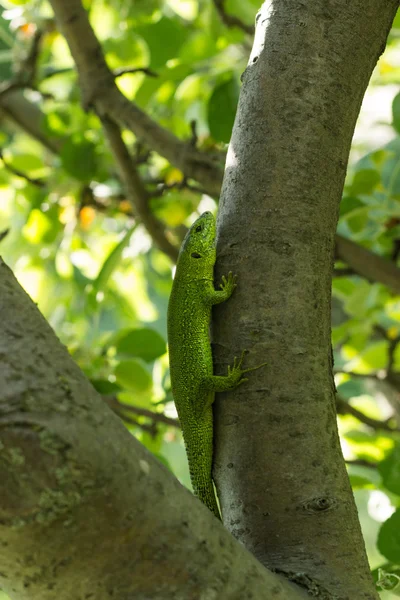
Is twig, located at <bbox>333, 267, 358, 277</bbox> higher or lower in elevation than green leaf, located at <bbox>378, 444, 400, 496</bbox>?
higher

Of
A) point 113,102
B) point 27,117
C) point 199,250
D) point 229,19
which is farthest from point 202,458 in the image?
point 27,117

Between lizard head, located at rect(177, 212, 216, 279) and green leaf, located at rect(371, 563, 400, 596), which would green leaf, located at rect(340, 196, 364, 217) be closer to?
lizard head, located at rect(177, 212, 216, 279)

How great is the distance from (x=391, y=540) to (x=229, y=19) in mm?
2467

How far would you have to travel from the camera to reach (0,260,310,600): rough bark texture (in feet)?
3.15

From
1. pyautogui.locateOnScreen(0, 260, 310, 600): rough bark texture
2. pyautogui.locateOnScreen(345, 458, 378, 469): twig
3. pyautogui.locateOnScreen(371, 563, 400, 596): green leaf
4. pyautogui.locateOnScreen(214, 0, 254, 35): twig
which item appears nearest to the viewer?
pyautogui.locateOnScreen(0, 260, 310, 600): rough bark texture

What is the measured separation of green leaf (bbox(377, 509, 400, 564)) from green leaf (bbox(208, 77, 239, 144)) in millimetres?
1622

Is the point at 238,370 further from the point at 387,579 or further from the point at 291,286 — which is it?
the point at 387,579

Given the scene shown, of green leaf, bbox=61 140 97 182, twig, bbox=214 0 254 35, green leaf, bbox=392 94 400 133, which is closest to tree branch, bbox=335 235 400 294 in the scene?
green leaf, bbox=392 94 400 133

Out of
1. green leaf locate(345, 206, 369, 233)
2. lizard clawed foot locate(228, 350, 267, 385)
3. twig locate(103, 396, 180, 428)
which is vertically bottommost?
lizard clawed foot locate(228, 350, 267, 385)

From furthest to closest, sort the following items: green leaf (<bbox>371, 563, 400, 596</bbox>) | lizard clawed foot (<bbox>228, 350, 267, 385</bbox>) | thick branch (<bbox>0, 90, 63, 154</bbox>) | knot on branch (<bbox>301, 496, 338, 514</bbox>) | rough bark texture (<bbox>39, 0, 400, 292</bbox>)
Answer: thick branch (<bbox>0, 90, 63, 154</bbox>) → rough bark texture (<bbox>39, 0, 400, 292</bbox>) → green leaf (<bbox>371, 563, 400, 596</bbox>) → lizard clawed foot (<bbox>228, 350, 267, 385</bbox>) → knot on branch (<bbox>301, 496, 338, 514</bbox>)

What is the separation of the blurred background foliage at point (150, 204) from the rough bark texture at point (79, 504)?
1459mm

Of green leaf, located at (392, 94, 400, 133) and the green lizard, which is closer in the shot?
the green lizard

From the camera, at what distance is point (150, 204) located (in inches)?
139

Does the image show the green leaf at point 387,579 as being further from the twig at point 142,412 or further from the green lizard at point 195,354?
the twig at point 142,412
